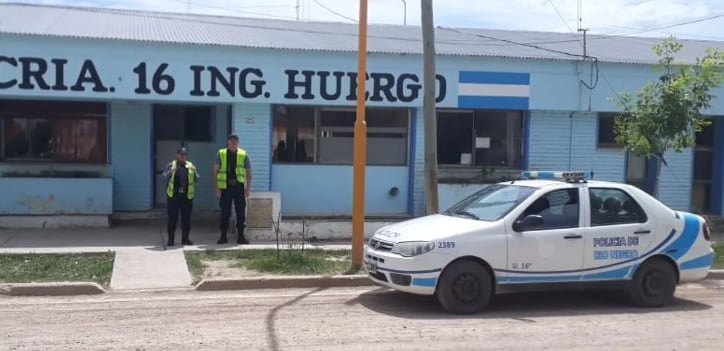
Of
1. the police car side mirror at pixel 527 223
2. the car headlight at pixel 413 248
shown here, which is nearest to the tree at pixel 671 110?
the police car side mirror at pixel 527 223

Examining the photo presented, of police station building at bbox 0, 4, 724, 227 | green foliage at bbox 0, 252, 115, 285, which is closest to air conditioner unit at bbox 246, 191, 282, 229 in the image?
police station building at bbox 0, 4, 724, 227

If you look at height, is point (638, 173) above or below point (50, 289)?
above

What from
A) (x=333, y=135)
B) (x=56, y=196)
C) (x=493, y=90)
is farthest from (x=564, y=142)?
(x=56, y=196)

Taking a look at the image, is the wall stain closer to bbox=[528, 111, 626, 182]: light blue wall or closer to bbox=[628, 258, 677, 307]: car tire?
bbox=[528, 111, 626, 182]: light blue wall

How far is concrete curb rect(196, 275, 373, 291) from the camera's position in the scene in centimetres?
980

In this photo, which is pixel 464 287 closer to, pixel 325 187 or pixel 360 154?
pixel 360 154

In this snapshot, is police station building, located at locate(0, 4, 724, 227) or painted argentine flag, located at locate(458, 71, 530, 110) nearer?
police station building, located at locate(0, 4, 724, 227)

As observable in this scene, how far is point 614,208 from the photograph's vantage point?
29.8 feet

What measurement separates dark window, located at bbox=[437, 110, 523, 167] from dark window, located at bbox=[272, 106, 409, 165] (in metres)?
0.91

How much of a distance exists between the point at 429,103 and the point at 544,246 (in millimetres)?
3339

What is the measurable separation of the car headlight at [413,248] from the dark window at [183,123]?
28.1ft

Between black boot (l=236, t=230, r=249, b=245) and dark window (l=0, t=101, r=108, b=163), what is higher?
dark window (l=0, t=101, r=108, b=163)

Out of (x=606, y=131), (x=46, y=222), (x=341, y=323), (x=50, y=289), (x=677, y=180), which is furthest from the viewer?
(x=677, y=180)

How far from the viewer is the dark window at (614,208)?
8977mm
